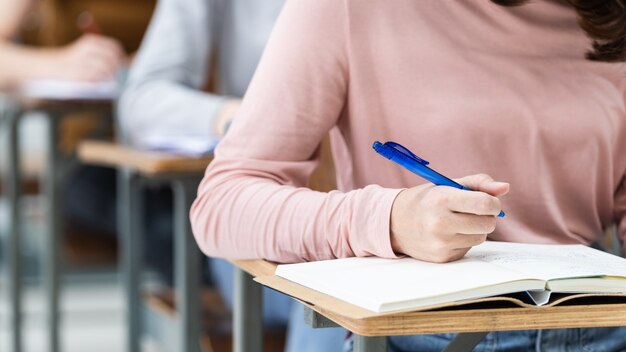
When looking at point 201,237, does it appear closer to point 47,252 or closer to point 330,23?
point 330,23

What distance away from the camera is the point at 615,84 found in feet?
4.45

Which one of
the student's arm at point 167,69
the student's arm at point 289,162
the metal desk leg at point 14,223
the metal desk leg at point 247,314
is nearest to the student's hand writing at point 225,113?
the student's arm at point 167,69

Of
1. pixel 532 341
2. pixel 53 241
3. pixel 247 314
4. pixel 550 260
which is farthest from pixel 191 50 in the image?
pixel 550 260

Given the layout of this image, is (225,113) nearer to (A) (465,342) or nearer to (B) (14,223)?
(A) (465,342)

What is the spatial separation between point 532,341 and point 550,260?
0.23 meters

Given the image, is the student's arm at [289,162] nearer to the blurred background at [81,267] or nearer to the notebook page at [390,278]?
the notebook page at [390,278]

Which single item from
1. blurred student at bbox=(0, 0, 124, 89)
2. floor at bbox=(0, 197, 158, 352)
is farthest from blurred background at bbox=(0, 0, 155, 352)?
blurred student at bbox=(0, 0, 124, 89)

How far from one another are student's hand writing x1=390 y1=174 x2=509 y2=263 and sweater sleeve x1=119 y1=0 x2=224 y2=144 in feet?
4.12

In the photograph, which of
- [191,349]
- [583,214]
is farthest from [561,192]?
[191,349]

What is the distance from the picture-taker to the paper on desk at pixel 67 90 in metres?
2.86

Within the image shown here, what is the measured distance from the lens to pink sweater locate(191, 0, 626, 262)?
4.03 ft

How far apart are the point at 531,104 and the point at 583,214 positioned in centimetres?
18

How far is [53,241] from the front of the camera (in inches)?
117

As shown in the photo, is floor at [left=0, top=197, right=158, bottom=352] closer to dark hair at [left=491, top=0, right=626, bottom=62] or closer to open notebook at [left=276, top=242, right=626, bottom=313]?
dark hair at [left=491, top=0, right=626, bottom=62]
